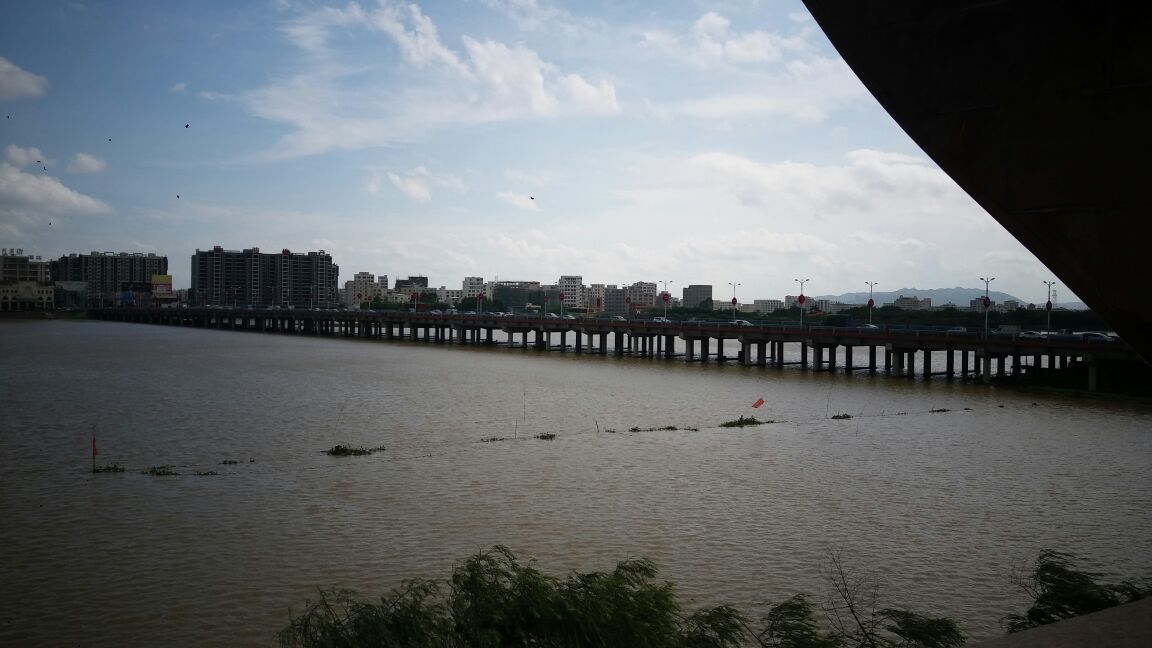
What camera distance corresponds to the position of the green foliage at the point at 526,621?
9797 millimetres

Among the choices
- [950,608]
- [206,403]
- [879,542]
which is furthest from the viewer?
[206,403]

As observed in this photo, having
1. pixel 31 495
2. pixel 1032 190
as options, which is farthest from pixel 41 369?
pixel 1032 190

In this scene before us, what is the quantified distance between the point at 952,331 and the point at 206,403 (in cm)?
4773

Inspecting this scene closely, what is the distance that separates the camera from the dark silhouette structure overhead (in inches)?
348

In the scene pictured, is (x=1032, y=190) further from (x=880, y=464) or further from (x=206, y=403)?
(x=206, y=403)

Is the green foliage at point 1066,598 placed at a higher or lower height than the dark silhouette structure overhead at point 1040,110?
lower

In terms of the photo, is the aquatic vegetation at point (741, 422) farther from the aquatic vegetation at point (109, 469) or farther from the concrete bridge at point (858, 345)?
the concrete bridge at point (858, 345)

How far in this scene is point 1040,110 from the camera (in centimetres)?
940

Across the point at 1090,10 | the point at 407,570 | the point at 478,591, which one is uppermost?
the point at 1090,10

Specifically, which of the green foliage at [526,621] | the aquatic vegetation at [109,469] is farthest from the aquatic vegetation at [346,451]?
the green foliage at [526,621]

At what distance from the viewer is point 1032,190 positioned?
31.8 ft

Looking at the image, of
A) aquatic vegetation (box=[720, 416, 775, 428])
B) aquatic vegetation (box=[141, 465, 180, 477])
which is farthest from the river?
aquatic vegetation (box=[720, 416, 775, 428])

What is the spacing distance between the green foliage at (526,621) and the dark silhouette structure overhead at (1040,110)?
594cm

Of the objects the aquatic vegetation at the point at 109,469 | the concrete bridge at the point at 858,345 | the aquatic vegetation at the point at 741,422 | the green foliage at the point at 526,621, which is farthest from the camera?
the concrete bridge at the point at 858,345
